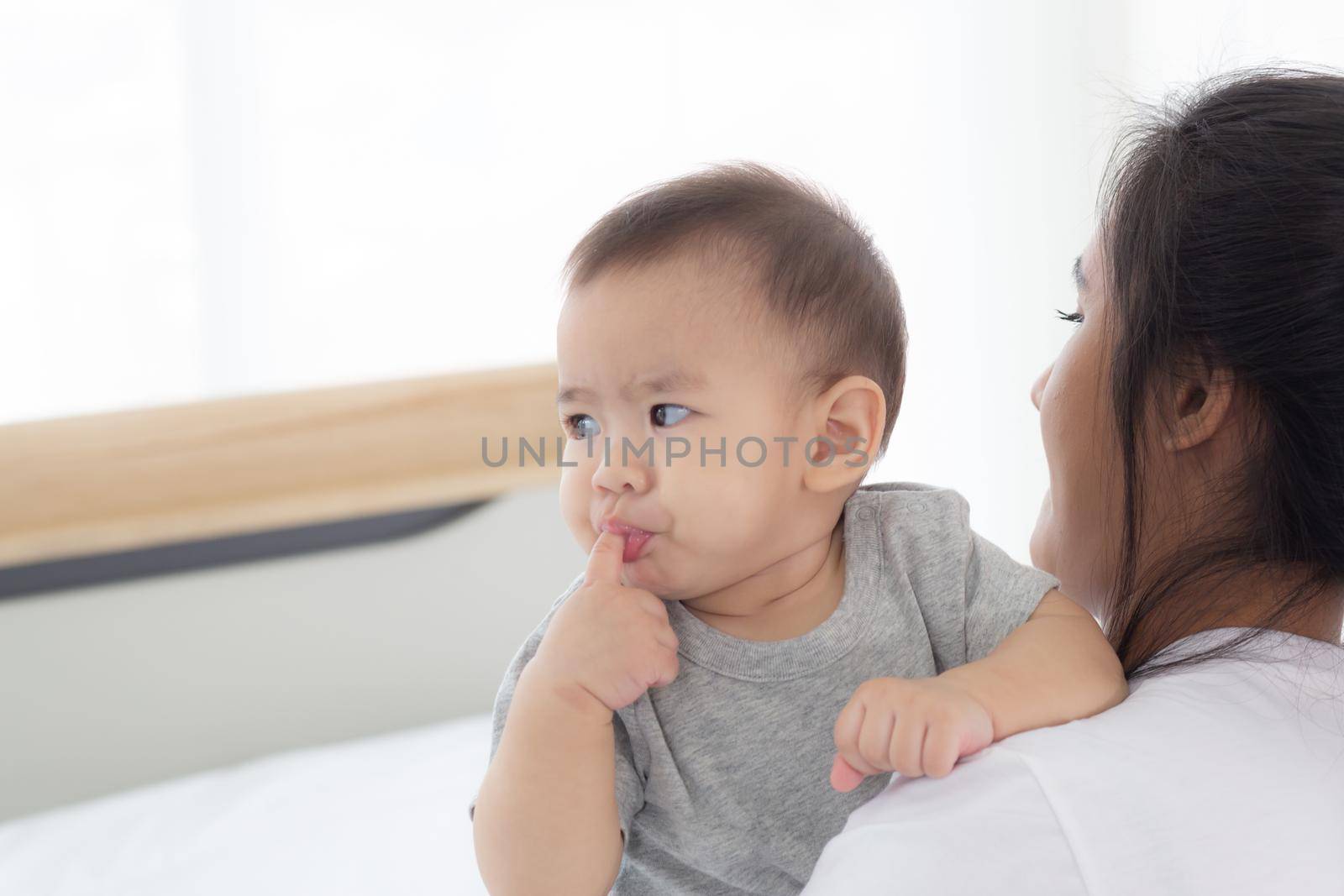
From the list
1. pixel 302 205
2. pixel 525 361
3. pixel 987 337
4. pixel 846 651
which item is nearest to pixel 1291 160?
pixel 846 651

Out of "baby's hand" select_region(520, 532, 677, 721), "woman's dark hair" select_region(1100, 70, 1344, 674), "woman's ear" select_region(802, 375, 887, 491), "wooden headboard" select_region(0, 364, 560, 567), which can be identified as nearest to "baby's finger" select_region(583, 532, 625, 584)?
"baby's hand" select_region(520, 532, 677, 721)

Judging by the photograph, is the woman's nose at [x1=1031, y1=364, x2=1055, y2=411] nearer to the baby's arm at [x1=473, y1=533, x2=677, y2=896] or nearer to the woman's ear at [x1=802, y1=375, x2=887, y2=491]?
the woman's ear at [x1=802, y1=375, x2=887, y2=491]

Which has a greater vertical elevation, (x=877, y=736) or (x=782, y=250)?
(x=782, y=250)

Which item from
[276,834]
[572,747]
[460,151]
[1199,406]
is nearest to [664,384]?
[572,747]

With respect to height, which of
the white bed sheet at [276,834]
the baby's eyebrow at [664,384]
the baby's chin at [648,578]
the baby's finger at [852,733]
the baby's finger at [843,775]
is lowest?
the white bed sheet at [276,834]

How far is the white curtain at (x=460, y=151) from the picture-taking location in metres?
1.42

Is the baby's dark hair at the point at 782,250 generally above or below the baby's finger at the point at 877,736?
above

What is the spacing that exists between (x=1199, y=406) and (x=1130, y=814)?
1.01ft

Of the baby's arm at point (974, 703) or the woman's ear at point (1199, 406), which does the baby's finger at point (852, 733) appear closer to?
the baby's arm at point (974, 703)

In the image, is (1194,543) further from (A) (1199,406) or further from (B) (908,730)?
(B) (908,730)

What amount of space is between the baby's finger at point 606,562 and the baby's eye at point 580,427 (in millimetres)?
73

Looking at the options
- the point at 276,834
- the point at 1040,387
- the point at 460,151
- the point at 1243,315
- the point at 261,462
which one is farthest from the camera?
the point at 460,151

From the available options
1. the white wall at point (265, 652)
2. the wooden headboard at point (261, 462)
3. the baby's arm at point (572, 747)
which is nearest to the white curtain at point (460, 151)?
the wooden headboard at point (261, 462)

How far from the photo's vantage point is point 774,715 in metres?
0.80
